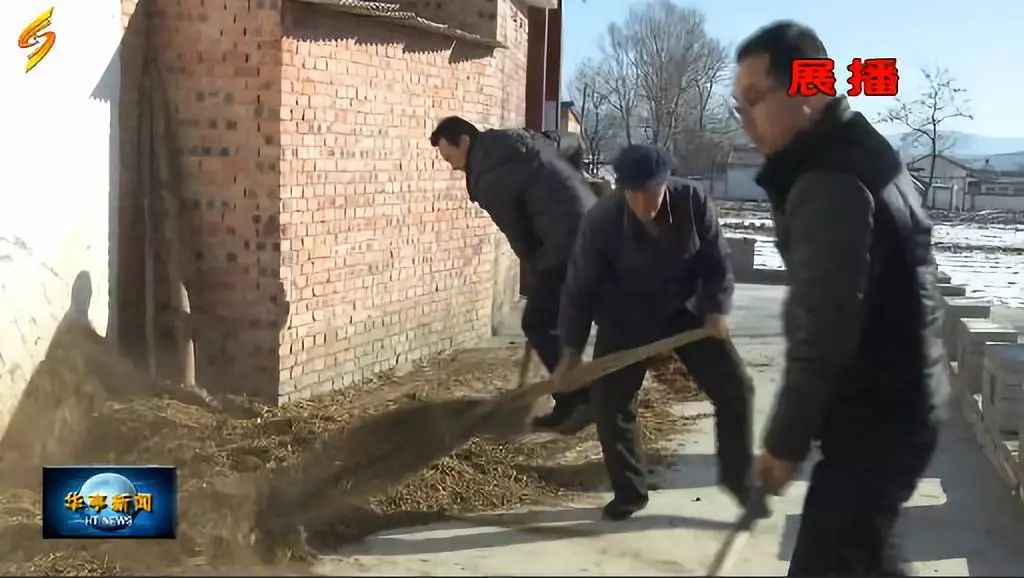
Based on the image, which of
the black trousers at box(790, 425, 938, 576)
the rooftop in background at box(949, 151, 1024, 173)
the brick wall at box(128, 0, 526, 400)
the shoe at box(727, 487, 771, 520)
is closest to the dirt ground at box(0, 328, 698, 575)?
the brick wall at box(128, 0, 526, 400)

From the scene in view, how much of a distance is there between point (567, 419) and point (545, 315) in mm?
444

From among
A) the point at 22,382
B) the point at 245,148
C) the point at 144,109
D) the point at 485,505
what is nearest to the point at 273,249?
the point at 245,148

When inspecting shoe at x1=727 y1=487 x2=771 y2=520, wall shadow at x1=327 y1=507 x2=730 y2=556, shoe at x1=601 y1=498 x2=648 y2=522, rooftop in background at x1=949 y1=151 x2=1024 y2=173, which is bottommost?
wall shadow at x1=327 y1=507 x2=730 y2=556

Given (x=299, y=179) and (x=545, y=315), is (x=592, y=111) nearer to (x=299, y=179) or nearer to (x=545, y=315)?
(x=545, y=315)

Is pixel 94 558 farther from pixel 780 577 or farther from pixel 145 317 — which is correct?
pixel 780 577

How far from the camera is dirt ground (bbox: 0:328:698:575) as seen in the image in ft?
9.33

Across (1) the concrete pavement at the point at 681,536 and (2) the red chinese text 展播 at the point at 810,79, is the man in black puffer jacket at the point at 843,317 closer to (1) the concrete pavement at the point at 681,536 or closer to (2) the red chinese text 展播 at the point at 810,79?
(2) the red chinese text 展播 at the point at 810,79

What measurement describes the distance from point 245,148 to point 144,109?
17.4 inches

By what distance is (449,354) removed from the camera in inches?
199

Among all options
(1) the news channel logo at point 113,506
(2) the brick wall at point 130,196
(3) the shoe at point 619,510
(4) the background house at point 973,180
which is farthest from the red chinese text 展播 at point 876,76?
(2) the brick wall at point 130,196

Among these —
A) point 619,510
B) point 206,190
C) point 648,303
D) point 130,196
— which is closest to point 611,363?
point 648,303

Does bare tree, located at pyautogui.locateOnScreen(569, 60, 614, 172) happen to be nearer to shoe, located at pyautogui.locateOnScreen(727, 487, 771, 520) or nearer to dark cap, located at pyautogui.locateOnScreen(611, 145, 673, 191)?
dark cap, located at pyautogui.locateOnScreen(611, 145, 673, 191)

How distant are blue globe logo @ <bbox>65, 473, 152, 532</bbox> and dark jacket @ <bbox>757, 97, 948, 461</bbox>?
5.48 ft

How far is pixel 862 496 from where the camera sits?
2020 millimetres
